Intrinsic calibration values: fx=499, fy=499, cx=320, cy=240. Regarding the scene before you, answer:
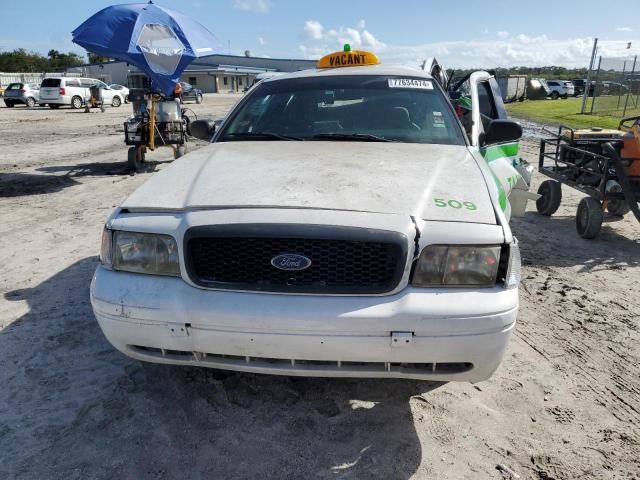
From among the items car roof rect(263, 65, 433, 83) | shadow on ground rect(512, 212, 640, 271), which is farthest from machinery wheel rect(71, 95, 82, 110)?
shadow on ground rect(512, 212, 640, 271)

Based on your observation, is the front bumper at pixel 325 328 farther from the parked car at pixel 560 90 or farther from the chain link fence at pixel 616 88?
the parked car at pixel 560 90

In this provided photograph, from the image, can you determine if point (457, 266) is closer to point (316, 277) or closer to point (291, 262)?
point (316, 277)

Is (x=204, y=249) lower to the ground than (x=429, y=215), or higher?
lower

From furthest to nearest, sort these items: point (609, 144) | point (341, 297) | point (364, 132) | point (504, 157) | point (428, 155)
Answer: point (609, 144) < point (504, 157) < point (364, 132) < point (428, 155) < point (341, 297)

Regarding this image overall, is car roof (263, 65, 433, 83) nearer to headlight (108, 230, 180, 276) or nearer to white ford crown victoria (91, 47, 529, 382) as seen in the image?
white ford crown victoria (91, 47, 529, 382)

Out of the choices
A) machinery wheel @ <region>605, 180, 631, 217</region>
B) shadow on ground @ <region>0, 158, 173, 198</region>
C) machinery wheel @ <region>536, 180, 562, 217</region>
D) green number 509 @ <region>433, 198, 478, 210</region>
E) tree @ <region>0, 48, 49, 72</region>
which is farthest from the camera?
tree @ <region>0, 48, 49, 72</region>

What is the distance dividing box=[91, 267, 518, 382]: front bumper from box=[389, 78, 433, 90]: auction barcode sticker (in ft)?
7.17

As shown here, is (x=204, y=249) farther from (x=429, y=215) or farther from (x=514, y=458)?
(x=514, y=458)

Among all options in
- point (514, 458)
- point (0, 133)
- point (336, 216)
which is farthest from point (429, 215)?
point (0, 133)

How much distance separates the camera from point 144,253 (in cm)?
244

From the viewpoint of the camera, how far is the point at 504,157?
5141 millimetres

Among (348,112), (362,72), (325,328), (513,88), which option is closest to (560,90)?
(513,88)

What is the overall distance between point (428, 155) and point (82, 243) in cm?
390

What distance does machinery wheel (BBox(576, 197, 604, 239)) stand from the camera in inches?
219
